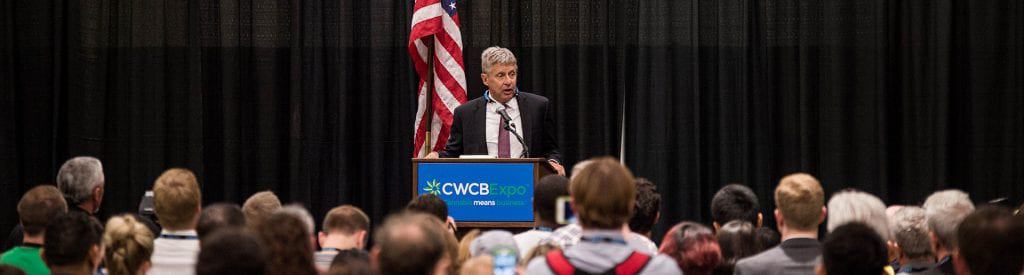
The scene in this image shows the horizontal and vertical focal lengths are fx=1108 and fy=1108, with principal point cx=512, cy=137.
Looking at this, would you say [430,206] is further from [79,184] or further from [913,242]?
[913,242]

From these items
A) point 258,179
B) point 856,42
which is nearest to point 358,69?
point 258,179

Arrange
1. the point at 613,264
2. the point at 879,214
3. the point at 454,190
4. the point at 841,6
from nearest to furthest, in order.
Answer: the point at 613,264 < the point at 879,214 < the point at 454,190 < the point at 841,6

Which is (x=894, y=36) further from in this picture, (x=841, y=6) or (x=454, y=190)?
(x=454, y=190)

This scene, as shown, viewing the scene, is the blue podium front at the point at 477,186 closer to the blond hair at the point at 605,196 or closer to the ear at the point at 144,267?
the ear at the point at 144,267

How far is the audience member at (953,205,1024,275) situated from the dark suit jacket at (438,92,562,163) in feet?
11.4

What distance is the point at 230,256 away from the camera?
2.69 metres

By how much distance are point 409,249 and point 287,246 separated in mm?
601

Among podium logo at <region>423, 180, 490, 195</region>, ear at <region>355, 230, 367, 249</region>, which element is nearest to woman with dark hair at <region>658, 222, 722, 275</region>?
ear at <region>355, 230, 367, 249</region>

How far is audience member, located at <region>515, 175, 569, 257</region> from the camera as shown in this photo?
4.23 meters

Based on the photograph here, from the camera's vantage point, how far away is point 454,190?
5727 mm

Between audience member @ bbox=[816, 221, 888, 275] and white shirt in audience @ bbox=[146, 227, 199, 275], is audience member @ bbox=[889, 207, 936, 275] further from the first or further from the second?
white shirt in audience @ bbox=[146, 227, 199, 275]

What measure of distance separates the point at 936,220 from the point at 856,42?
412cm

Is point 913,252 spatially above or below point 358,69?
below

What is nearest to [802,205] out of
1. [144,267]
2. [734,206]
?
[734,206]
